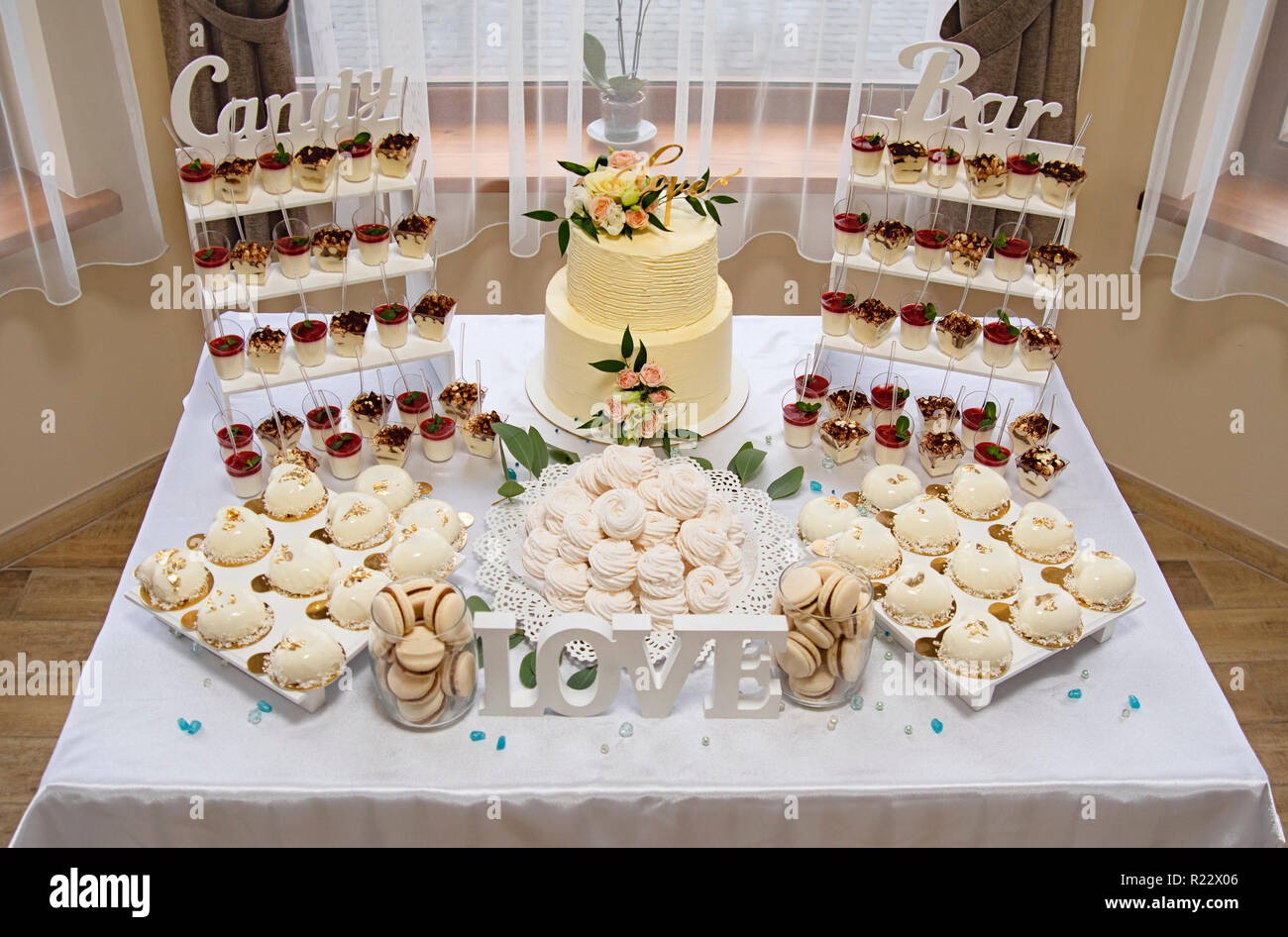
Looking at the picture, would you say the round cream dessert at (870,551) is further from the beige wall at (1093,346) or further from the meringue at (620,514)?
the beige wall at (1093,346)

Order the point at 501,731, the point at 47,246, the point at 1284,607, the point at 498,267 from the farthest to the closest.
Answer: the point at 498,267 → the point at 1284,607 → the point at 47,246 → the point at 501,731

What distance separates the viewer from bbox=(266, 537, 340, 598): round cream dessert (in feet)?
7.19

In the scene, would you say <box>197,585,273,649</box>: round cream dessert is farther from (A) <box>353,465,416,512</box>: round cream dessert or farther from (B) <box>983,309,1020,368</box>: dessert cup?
(B) <box>983,309,1020,368</box>: dessert cup

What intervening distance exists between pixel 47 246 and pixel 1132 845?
3126mm

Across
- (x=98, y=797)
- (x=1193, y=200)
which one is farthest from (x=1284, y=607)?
(x=98, y=797)

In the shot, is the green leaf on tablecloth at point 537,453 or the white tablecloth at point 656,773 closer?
the white tablecloth at point 656,773

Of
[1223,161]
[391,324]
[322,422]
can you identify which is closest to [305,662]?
[322,422]

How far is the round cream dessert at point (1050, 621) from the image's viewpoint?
6.99ft

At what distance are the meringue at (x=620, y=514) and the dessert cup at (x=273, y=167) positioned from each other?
112 centimetres

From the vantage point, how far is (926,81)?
8.61ft

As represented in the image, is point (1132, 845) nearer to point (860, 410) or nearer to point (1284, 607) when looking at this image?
point (860, 410)

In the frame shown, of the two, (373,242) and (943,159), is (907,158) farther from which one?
(373,242)

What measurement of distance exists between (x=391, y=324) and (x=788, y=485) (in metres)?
1.01

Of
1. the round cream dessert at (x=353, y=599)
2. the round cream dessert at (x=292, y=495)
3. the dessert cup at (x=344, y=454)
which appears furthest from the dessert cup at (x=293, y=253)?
the round cream dessert at (x=353, y=599)
